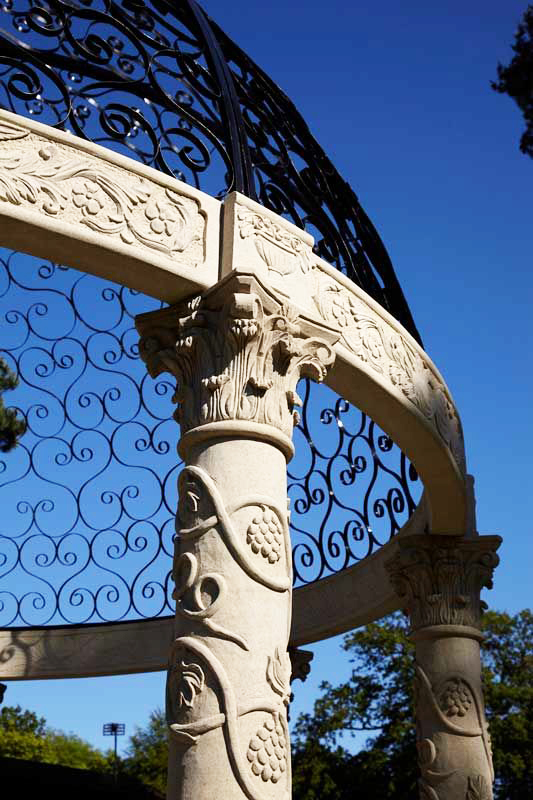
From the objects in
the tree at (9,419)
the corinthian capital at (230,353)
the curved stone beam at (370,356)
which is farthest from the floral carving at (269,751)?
the tree at (9,419)

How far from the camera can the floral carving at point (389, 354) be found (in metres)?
8.86

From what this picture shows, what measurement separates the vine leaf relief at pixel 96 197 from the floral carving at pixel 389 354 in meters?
1.49

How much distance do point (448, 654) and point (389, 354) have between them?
3.97m

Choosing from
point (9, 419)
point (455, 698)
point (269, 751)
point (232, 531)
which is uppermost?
point (9, 419)

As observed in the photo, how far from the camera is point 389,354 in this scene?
380 inches

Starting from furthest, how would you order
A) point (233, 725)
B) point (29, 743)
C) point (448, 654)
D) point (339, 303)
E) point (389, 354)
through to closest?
point (29, 743)
point (448, 654)
point (389, 354)
point (339, 303)
point (233, 725)

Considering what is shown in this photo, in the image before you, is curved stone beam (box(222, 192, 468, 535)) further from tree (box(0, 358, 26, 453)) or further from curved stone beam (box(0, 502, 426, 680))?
tree (box(0, 358, 26, 453))

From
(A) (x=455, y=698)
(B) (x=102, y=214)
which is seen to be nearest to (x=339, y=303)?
(B) (x=102, y=214)

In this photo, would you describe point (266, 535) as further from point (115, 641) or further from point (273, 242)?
point (115, 641)

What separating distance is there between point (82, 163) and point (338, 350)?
2.83 m

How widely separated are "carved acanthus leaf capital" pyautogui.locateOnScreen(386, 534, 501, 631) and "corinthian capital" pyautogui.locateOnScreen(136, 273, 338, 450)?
4.41 metres

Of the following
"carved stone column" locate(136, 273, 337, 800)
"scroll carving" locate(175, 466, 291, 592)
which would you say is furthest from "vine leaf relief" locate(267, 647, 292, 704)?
"scroll carving" locate(175, 466, 291, 592)

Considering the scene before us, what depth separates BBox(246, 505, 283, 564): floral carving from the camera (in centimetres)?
689

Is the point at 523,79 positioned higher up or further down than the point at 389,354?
higher up
